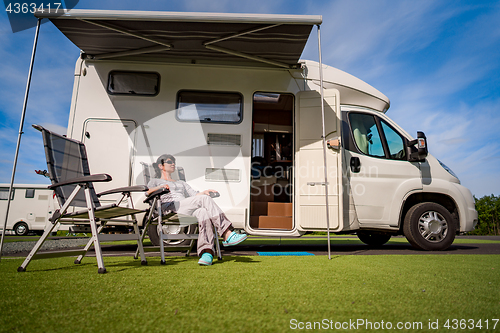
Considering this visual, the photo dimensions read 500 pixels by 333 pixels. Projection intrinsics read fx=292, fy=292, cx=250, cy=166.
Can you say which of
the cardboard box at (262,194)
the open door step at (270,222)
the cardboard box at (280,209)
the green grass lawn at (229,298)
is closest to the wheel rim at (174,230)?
the open door step at (270,222)

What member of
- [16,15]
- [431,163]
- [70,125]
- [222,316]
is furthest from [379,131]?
[16,15]

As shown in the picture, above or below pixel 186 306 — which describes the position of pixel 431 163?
above

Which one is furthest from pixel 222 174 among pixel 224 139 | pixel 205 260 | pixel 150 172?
pixel 205 260

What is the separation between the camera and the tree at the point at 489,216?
98.4 ft

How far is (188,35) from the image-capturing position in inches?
138

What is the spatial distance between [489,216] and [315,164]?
131 feet

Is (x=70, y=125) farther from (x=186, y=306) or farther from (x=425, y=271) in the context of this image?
(x=425, y=271)

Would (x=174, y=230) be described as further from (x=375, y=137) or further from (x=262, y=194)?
(x=375, y=137)

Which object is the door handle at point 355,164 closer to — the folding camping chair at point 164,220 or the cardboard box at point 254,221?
the cardboard box at point 254,221

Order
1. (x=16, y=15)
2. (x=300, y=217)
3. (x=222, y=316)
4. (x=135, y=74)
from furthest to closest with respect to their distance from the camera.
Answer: (x=135, y=74) → (x=300, y=217) → (x=16, y=15) → (x=222, y=316)

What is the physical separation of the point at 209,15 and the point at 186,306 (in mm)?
2794

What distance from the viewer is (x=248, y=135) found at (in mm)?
3912

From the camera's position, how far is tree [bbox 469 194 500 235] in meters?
30.0

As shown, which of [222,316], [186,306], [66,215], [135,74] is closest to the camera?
[222,316]
